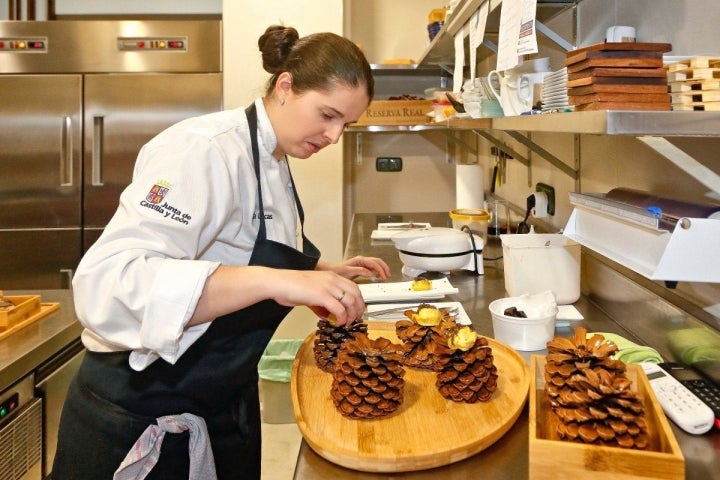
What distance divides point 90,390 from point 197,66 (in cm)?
242

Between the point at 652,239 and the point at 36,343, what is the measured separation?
163cm

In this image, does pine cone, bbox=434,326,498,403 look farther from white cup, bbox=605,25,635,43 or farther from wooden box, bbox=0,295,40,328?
wooden box, bbox=0,295,40,328

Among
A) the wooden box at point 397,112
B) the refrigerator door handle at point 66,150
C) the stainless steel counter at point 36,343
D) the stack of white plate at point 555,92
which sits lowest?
the stainless steel counter at point 36,343

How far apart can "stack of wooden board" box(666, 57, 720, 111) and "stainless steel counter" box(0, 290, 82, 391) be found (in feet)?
5.32

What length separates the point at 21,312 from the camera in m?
1.92

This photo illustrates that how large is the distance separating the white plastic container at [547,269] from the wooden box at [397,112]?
76.5 inches

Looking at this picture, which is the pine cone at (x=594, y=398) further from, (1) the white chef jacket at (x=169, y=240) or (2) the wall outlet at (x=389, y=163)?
(2) the wall outlet at (x=389, y=163)

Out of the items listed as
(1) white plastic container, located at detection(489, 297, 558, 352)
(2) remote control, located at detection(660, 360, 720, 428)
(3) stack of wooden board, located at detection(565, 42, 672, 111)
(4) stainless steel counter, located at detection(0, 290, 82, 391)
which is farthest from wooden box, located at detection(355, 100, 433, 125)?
(3) stack of wooden board, located at detection(565, 42, 672, 111)

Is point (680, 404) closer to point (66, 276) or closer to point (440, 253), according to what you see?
point (440, 253)

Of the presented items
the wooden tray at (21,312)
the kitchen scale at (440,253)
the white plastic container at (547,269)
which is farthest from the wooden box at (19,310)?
the white plastic container at (547,269)

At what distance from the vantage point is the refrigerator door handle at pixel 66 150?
3.30 metres

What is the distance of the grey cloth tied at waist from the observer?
118 centimetres

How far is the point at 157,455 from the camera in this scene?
1215mm

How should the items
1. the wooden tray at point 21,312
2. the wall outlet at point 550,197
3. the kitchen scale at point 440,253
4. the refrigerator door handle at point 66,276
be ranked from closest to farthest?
the wooden tray at point 21,312
the kitchen scale at point 440,253
the wall outlet at point 550,197
the refrigerator door handle at point 66,276
